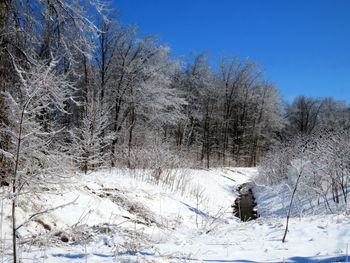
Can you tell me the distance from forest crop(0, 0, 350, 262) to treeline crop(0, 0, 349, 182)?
0.13 ft

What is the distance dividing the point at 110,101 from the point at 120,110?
0.98 metres

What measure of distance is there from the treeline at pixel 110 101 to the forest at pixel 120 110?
4 cm

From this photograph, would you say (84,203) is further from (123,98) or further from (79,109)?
(79,109)

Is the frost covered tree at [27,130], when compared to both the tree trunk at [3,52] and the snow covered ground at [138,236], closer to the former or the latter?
the tree trunk at [3,52]

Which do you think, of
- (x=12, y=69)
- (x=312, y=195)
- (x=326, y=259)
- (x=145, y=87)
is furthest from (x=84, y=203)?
(x=145, y=87)

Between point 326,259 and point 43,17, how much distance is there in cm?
639

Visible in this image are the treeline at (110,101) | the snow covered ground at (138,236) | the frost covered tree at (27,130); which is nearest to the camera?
the frost covered tree at (27,130)

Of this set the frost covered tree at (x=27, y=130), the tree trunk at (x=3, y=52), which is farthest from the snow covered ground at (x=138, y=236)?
the tree trunk at (x=3, y=52)

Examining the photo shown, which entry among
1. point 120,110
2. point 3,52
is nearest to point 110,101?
point 120,110

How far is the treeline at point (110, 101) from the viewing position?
4.25 m

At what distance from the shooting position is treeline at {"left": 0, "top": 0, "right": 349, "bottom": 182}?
425cm

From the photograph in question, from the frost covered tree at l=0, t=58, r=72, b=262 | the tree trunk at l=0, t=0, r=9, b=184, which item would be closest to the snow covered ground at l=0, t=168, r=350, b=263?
the frost covered tree at l=0, t=58, r=72, b=262

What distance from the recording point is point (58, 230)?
382 centimetres

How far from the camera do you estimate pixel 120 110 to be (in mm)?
15406
